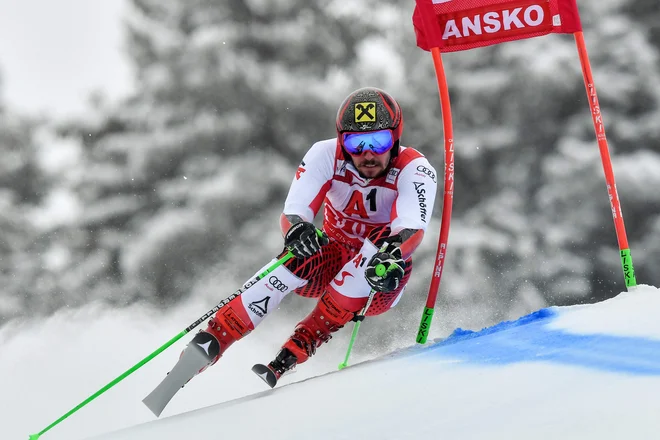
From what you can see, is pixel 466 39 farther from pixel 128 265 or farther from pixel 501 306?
pixel 128 265

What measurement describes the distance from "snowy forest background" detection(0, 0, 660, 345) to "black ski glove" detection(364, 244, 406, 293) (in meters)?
3.83

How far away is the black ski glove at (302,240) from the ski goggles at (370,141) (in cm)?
45

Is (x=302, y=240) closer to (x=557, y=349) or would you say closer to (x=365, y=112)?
(x=365, y=112)

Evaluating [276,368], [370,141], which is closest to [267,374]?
[276,368]

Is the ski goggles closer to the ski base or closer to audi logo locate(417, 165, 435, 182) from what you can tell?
audi logo locate(417, 165, 435, 182)

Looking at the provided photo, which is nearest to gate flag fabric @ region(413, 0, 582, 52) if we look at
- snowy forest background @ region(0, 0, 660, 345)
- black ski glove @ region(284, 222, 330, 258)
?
black ski glove @ region(284, 222, 330, 258)

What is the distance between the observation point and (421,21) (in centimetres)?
374

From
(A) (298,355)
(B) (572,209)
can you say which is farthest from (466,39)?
(B) (572,209)

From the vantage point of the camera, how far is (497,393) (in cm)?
196

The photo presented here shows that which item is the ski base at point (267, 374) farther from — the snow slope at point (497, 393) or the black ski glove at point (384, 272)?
the black ski glove at point (384, 272)

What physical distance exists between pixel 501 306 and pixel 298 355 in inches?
162

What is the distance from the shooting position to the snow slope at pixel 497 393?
1.64m

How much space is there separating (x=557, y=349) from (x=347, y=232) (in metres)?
1.36

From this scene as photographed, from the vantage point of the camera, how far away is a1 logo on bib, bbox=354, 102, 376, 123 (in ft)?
10.1
